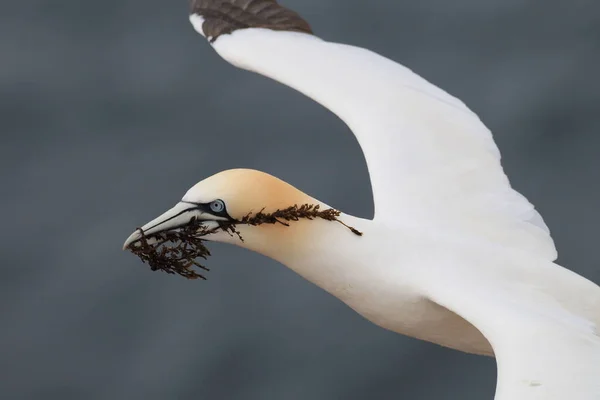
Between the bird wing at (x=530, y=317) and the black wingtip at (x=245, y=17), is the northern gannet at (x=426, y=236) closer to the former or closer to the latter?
the bird wing at (x=530, y=317)

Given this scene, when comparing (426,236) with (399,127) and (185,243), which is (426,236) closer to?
(399,127)

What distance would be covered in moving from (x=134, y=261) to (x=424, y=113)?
135 inches

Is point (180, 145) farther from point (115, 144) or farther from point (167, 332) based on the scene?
point (167, 332)

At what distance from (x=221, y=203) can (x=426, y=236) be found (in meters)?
1.50

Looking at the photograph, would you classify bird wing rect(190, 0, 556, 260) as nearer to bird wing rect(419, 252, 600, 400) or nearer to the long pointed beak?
bird wing rect(419, 252, 600, 400)

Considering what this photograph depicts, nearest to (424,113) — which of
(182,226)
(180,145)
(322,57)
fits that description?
(322,57)

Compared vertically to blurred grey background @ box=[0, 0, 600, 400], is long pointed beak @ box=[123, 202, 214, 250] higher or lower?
lower

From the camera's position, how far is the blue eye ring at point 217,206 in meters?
8.06

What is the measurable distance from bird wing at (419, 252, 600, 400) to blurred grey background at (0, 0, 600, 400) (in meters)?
3.33

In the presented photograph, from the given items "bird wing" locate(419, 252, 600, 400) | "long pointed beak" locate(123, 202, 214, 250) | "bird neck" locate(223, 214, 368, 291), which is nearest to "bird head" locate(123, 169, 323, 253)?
"long pointed beak" locate(123, 202, 214, 250)

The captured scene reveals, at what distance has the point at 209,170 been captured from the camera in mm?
13328

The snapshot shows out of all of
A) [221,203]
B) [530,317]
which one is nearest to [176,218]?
[221,203]

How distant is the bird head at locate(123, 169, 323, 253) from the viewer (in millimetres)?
8055

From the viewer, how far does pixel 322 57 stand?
10945mm
